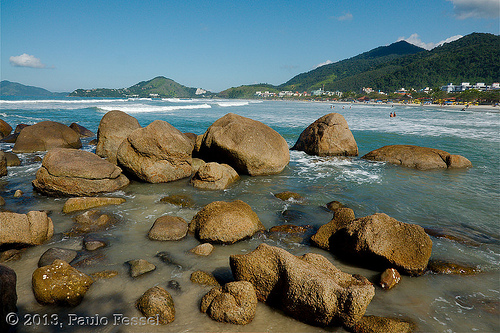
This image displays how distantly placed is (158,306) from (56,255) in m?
2.58

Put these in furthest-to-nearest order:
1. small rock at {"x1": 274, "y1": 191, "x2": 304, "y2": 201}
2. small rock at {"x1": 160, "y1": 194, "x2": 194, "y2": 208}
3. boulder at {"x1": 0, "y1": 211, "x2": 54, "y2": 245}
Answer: small rock at {"x1": 274, "y1": 191, "x2": 304, "y2": 201}
small rock at {"x1": 160, "y1": 194, "x2": 194, "y2": 208}
boulder at {"x1": 0, "y1": 211, "x2": 54, "y2": 245}

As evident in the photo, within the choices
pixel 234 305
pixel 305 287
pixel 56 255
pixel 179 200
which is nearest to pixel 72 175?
pixel 179 200

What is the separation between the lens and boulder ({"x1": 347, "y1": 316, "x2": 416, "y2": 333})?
11.2 ft

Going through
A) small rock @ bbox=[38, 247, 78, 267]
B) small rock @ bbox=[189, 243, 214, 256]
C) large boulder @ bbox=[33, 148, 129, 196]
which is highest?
large boulder @ bbox=[33, 148, 129, 196]

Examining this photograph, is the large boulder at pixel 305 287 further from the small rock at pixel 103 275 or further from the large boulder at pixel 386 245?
the small rock at pixel 103 275

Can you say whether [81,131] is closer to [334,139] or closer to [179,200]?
[179,200]

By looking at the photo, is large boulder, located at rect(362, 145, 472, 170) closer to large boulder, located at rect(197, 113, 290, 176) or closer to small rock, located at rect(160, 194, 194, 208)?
large boulder, located at rect(197, 113, 290, 176)

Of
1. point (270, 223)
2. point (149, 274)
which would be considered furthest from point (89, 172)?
point (270, 223)

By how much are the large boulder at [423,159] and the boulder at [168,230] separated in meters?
10.5

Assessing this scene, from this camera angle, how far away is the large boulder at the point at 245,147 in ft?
33.2

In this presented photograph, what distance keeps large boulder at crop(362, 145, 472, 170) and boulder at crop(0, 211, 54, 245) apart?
12.9m

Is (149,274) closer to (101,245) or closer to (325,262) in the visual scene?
(101,245)

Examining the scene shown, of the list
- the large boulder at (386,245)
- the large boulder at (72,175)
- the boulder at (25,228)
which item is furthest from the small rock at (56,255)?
the large boulder at (386,245)

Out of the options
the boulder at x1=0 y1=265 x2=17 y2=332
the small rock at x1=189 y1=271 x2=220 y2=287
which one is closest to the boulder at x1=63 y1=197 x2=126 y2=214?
the boulder at x1=0 y1=265 x2=17 y2=332
